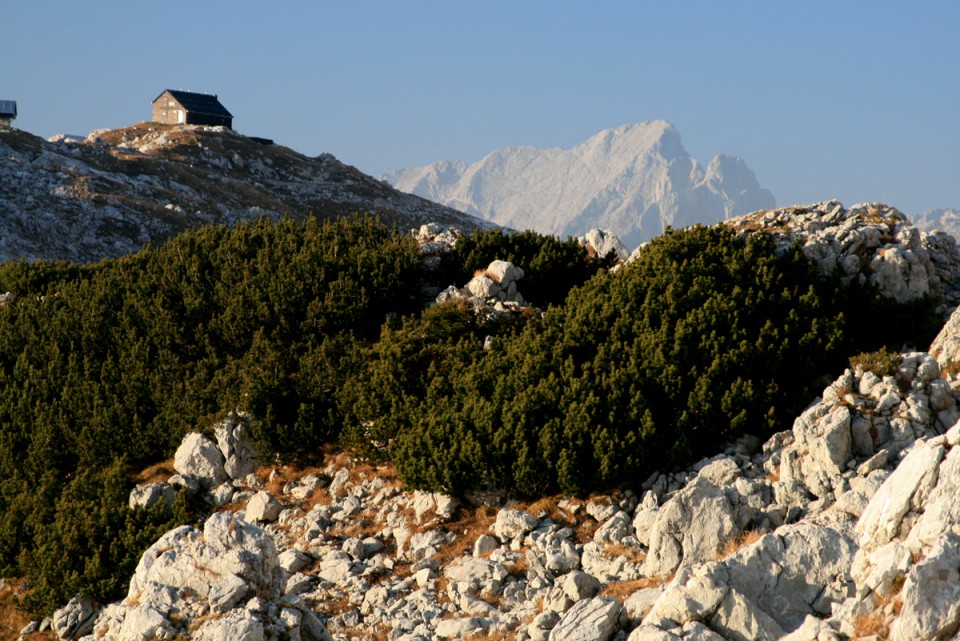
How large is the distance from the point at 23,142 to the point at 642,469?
226ft

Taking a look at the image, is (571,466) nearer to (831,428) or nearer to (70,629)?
(831,428)

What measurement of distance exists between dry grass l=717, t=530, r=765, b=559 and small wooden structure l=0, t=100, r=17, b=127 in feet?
294

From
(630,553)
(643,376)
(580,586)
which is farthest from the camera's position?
(643,376)

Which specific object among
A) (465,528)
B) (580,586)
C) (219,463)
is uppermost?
(219,463)

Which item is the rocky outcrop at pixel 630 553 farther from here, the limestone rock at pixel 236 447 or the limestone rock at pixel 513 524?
the limestone rock at pixel 236 447

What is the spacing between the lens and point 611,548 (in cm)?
1280

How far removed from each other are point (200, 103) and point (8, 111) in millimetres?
23241

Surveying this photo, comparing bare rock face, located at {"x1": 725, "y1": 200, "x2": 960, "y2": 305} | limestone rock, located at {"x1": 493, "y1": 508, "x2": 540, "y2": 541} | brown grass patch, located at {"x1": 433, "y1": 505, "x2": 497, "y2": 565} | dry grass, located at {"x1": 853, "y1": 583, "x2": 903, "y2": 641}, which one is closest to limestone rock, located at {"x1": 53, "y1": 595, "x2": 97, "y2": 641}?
brown grass patch, located at {"x1": 433, "y1": 505, "x2": 497, "y2": 565}

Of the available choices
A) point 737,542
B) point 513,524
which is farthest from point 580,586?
point 513,524

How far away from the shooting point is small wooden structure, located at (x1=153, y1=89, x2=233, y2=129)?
102938 millimetres

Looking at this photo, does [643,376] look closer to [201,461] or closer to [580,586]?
[580,586]

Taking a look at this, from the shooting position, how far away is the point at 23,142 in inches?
2753

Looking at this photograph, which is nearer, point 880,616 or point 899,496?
point 880,616

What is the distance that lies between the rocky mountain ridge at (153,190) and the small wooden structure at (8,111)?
7108 mm
